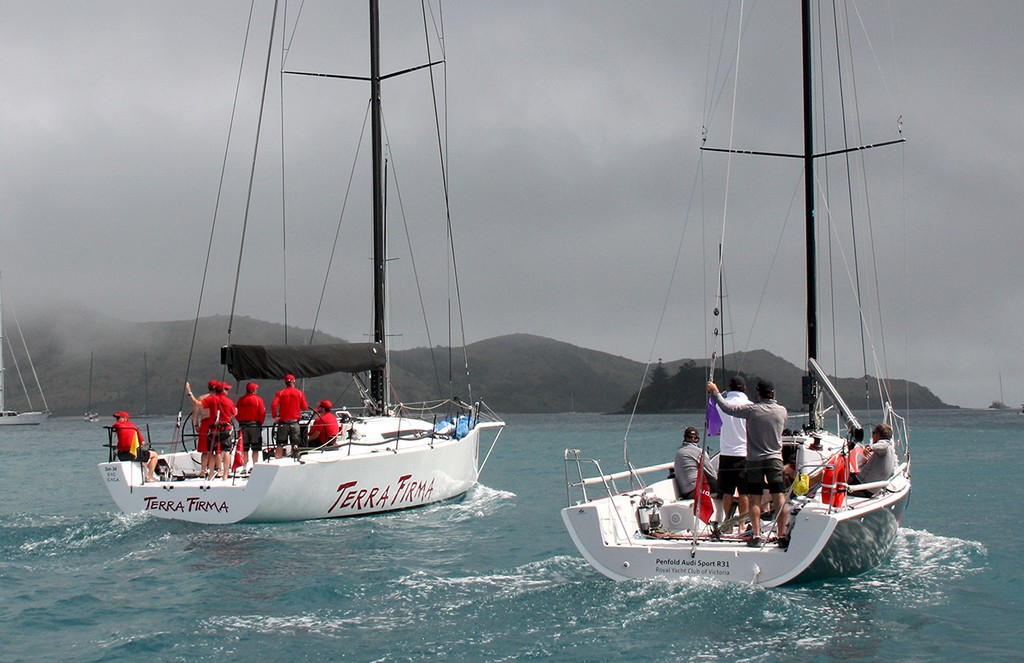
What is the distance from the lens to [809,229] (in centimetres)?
2011

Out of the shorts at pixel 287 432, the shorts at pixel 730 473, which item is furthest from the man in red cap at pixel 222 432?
the shorts at pixel 730 473

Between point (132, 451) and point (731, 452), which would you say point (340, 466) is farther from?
point (731, 452)

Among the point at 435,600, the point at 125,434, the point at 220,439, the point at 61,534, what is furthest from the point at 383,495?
the point at 435,600

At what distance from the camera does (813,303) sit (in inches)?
775

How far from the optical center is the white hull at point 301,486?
651 inches

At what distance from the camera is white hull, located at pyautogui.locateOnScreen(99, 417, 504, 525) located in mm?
16547

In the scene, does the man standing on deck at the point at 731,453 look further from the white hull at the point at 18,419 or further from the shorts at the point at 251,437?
the white hull at the point at 18,419

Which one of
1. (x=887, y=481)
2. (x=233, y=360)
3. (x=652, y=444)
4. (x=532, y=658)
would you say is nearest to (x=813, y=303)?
(x=887, y=481)

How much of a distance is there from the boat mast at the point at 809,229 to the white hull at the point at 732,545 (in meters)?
6.24

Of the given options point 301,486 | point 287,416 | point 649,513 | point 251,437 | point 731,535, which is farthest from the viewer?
point 287,416

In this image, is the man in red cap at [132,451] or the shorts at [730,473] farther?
the man in red cap at [132,451]

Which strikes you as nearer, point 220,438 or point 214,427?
point 220,438

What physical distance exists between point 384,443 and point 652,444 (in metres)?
46.1

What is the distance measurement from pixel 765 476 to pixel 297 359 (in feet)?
36.6
